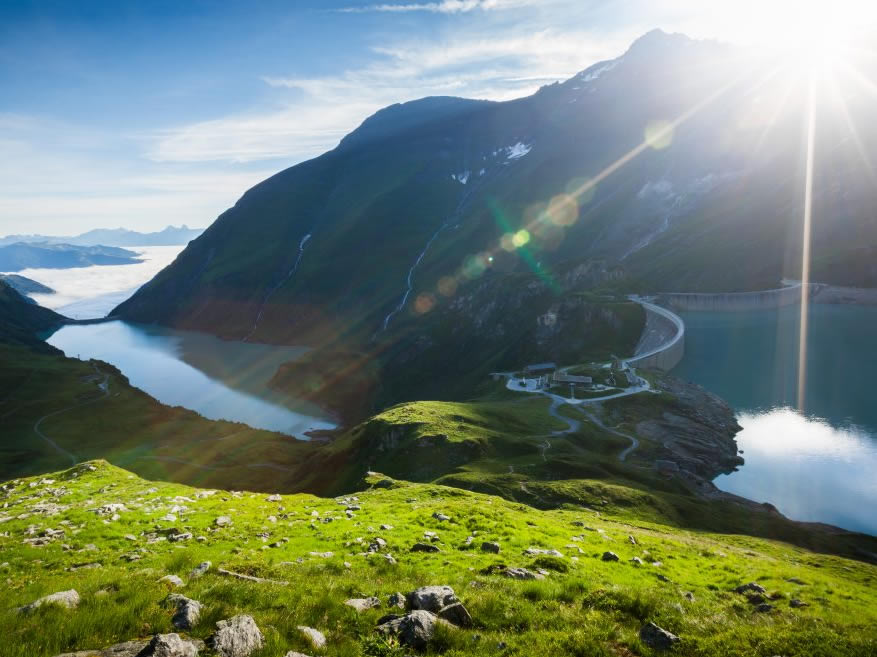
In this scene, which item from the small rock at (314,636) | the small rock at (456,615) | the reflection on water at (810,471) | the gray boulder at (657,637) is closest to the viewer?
the small rock at (314,636)

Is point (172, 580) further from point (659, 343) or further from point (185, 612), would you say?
point (659, 343)

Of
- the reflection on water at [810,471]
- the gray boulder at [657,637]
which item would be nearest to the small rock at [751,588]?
the gray boulder at [657,637]

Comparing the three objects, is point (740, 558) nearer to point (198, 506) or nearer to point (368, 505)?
point (368, 505)

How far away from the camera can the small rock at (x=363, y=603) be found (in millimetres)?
11180

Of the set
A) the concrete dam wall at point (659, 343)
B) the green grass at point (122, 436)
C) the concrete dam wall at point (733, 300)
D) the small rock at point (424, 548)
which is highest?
the concrete dam wall at point (733, 300)

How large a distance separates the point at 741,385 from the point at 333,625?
126m

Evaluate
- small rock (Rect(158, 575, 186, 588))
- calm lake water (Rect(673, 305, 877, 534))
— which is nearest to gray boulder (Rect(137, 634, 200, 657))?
small rock (Rect(158, 575, 186, 588))

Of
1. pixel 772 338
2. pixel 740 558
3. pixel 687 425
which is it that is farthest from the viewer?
pixel 772 338

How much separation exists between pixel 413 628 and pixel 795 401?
116 meters

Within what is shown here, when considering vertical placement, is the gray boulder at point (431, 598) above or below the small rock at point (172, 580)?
above

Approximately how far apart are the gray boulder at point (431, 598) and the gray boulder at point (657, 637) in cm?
410

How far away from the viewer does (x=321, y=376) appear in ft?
577

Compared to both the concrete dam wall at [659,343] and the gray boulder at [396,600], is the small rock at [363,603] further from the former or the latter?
the concrete dam wall at [659,343]

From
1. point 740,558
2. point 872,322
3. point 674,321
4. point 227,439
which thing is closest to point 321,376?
point 227,439
